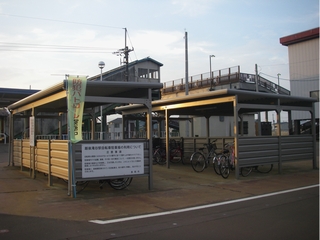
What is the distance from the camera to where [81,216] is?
23.2 feet

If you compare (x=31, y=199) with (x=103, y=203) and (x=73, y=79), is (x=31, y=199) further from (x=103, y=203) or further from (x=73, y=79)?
(x=73, y=79)

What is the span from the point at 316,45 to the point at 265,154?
20267 millimetres

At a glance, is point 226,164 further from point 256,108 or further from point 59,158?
point 59,158

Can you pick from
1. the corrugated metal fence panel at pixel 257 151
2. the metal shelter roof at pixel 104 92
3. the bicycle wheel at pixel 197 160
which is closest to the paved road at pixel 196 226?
the metal shelter roof at pixel 104 92

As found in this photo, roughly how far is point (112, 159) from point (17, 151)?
6.99 meters

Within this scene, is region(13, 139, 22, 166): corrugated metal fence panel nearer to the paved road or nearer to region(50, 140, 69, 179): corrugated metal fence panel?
region(50, 140, 69, 179): corrugated metal fence panel

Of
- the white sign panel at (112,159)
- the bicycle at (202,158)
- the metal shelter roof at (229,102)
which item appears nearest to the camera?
the white sign panel at (112,159)

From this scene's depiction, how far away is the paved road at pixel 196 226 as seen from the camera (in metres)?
5.71

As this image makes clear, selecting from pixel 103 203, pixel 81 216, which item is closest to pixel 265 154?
pixel 103 203

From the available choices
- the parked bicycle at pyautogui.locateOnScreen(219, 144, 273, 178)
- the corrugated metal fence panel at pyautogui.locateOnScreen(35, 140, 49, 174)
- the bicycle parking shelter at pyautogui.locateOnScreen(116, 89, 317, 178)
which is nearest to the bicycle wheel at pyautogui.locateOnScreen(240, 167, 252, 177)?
the parked bicycle at pyautogui.locateOnScreen(219, 144, 273, 178)

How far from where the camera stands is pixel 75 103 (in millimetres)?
8695

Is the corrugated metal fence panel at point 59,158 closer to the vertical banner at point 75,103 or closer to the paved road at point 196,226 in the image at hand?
the vertical banner at point 75,103

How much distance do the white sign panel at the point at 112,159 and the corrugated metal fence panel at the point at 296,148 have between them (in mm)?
6604

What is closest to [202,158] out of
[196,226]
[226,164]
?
[226,164]
